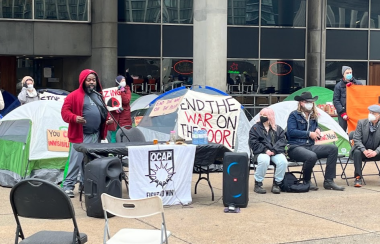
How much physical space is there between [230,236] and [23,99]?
7.65 m

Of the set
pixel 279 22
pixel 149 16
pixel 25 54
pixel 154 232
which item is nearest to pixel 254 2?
pixel 279 22

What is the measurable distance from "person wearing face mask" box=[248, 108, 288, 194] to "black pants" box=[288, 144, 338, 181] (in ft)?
0.97

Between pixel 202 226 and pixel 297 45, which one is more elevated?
pixel 297 45

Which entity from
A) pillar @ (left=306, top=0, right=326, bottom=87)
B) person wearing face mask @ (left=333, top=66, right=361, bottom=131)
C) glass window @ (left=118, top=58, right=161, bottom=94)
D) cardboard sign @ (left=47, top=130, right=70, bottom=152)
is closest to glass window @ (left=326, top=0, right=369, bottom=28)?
pillar @ (left=306, top=0, right=326, bottom=87)

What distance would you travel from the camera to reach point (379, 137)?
11.3 metres

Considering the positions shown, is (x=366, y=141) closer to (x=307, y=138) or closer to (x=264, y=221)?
(x=307, y=138)

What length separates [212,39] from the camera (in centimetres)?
1816

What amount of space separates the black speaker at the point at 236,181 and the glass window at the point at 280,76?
14.5 m

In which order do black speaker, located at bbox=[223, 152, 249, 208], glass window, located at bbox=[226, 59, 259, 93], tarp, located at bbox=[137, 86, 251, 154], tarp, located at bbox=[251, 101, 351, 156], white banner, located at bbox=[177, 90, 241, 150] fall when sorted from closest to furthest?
black speaker, located at bbox=[223, 152, 249, 208] < white banner, located at bbox=[177, 90, 241, 150] < tarp, located at bbox=[137, 86, 251, 154] < tarp, located at bbox=[251, 101, 351, 156] < glass window, located at bbox=[226, 59, 259, 93]

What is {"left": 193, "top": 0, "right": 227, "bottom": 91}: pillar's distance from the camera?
18.1 metres

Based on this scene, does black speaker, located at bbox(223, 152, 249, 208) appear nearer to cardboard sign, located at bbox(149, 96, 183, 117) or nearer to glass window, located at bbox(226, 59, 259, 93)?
cardboard sign, located at bbox(149, 96, 183, 117)

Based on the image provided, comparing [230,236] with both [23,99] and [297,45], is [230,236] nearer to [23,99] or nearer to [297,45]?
[23,99]

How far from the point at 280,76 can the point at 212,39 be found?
6464mm

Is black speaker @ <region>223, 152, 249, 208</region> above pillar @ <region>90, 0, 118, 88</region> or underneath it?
underneath
